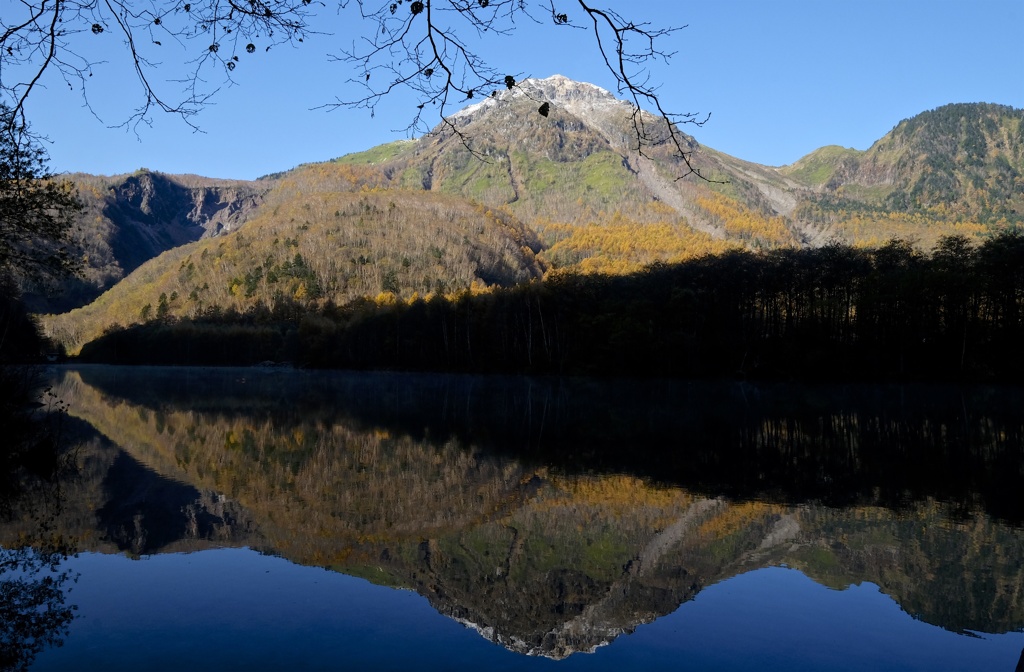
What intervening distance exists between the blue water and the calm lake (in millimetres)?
40

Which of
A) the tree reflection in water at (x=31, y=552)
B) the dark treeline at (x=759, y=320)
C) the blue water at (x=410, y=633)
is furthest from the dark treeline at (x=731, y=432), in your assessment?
the dark treeline at (x=759, y=320)

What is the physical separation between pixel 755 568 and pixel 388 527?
21.0ft

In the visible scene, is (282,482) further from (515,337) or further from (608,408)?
(515,337)

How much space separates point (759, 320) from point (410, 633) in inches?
2862

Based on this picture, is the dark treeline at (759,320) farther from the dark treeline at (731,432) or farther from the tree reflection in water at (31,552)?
the tree reflection in water at (31,552)

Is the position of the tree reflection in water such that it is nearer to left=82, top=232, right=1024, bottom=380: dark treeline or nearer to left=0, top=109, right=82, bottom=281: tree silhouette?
left=0, top=109, right=82, bottom=281: tree silhouette

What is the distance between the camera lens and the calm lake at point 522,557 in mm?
8453

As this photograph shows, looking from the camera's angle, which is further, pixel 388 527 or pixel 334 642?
pixel 388 527

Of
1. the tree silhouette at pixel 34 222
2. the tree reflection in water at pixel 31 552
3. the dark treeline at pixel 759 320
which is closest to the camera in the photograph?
the tree reflection in water at pixel 31 552

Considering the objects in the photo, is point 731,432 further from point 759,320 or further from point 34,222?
point 759,320

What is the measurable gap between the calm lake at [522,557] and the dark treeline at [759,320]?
47718 millimetres

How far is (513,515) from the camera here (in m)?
14.5

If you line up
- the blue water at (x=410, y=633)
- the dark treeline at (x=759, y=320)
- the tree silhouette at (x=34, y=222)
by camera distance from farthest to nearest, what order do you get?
the dark treeline at (x=759, y=320) < the tree silhouette at (x=34, y=222) < the blue water at (x=410, y=633)

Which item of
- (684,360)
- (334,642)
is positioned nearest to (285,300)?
(684,360)
